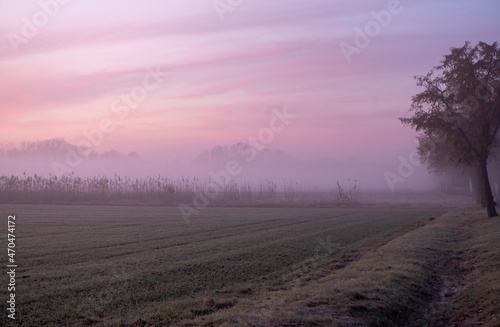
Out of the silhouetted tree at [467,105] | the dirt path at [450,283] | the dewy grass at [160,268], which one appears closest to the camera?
the dewy grass at [160,268]

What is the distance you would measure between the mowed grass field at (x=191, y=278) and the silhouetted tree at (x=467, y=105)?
1171 centimetres

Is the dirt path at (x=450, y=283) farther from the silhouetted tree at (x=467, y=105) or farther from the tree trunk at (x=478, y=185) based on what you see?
the tree trunk at (x=478, y=185)

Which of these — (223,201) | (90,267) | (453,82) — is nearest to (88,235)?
(90,267)

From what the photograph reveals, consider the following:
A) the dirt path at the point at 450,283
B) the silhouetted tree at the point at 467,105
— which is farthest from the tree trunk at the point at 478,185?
the dirt path at the point at 450,283

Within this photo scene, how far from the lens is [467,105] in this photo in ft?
115

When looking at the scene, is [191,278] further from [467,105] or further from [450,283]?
[467,105]

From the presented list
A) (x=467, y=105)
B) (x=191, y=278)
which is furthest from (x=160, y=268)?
(x=467, y=105)

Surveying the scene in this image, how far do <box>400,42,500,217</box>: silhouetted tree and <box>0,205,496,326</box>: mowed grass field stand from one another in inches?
461

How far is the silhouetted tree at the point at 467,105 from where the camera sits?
112 ft

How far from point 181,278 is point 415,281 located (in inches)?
290

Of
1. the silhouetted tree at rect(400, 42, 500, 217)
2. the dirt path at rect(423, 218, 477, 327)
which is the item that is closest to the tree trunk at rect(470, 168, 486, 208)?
the silhouetted tree at rect(400, 42, 500, 217)

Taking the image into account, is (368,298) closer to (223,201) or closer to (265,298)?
(265,298)

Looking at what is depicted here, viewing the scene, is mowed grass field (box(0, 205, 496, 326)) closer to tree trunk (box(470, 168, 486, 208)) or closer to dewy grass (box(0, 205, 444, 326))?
dewy grass (box(0, 205, 444, 326))

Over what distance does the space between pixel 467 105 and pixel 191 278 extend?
2701 cm
